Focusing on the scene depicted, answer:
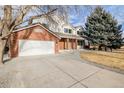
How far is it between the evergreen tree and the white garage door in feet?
32.9

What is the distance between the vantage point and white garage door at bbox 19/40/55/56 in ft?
47.5

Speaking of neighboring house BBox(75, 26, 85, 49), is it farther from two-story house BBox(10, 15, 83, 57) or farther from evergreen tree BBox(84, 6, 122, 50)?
two-story house BBox(10, 15, 83, 57)

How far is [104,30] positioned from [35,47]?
1388cm

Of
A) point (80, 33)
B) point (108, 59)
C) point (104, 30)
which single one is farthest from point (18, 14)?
point (80, 33)

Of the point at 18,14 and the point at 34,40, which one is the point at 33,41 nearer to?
the point at 34,40

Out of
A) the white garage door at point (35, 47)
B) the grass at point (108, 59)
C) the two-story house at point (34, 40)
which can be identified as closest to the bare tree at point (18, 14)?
the two-story house at point (34, 40)

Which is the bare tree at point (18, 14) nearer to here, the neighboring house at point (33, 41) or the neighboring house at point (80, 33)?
the neighboring house at point (33, 41)

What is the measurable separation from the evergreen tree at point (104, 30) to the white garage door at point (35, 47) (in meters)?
10.0

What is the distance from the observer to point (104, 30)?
2381cm

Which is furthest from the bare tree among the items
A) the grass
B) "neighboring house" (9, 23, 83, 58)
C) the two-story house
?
"neighboring house" (9, 23, 83, 58)

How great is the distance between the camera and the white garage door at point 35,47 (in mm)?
14484
